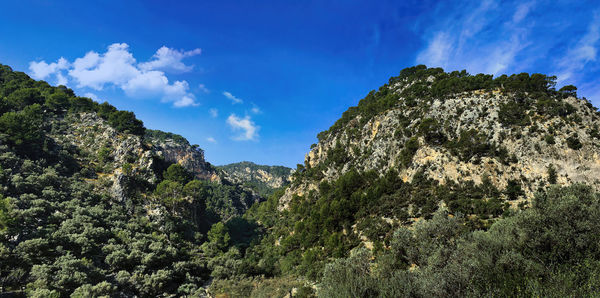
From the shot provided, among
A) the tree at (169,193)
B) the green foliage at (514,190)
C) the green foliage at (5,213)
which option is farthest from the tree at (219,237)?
the green foliage at (514,190)

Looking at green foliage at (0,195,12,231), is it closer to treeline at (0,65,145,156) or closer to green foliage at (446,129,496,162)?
treeline at (0,65,145,156)

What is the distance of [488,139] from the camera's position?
159 feet

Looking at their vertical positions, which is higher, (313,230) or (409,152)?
(409,152)

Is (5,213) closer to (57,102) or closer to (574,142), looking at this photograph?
(57,102)

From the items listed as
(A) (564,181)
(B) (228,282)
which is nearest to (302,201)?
(B) (228,282)

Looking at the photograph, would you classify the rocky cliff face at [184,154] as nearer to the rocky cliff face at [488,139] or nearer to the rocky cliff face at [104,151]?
the rocky cliff face at [104,151]

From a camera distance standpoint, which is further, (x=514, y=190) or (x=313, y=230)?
(x=313, y=230)

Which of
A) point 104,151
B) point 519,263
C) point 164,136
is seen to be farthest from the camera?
point 164,136

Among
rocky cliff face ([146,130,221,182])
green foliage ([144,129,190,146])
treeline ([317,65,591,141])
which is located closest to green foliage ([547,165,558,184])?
treeline ([317,65,591,141])

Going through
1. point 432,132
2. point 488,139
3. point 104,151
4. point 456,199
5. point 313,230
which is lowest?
point 313,230

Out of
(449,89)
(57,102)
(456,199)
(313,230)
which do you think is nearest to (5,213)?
(313,230)

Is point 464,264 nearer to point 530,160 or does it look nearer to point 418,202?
point 418,202

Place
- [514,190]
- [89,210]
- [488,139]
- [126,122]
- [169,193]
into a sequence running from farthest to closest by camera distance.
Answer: [126,122], [169,193], [488,139], [89,210], [514,190]

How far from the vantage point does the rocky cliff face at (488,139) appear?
39.2 metres
